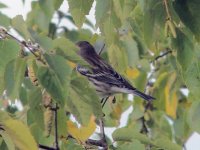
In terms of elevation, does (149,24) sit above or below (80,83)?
above

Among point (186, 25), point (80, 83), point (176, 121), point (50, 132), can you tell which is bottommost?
point (176, 121)

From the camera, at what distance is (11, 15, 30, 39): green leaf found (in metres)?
2.51

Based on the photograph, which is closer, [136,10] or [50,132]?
[50,132]

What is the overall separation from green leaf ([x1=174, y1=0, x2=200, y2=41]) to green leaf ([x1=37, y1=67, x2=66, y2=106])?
0.53m

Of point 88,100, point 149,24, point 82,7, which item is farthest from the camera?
point 82,7

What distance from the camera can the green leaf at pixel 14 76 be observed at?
2.54m

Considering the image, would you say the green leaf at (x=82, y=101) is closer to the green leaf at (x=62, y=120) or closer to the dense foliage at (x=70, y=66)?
the dense foliage at (x=70, y=66)

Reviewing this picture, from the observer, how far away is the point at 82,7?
3.04m

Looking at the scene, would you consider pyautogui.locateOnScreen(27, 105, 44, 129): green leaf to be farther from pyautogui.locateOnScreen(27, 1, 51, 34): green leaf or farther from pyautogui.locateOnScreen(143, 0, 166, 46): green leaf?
pyautogui.locateOnScreen(27, 1, 51, 34): green leaf

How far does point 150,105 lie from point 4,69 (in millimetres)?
4323

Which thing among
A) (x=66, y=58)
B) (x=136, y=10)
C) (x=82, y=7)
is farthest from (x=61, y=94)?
(x=136, y=10)

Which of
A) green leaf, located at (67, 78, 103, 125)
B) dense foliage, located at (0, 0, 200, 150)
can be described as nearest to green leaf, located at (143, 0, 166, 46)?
dense foliage, located at (0, 0, 200, 150)

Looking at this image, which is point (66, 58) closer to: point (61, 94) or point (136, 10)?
point (61, 94)

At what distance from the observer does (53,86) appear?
2.49 m
